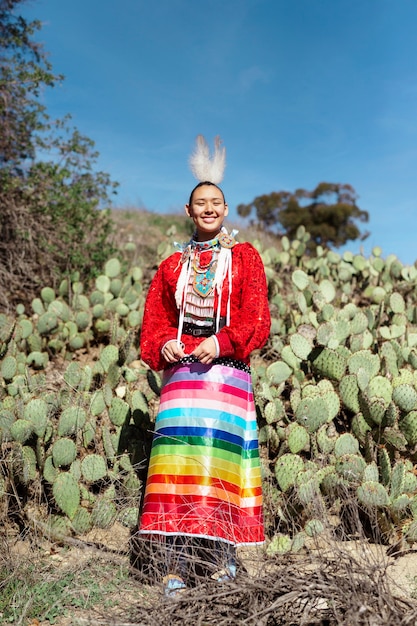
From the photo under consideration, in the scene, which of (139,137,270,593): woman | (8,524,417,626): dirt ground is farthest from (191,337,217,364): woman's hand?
(8,524,417,626): dirt ground

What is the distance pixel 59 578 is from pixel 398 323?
3554mm

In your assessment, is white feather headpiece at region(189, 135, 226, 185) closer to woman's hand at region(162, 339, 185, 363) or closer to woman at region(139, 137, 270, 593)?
woman at region(139, 137, 270, 593)

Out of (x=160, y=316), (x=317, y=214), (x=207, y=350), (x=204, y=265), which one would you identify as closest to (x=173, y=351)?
(x=207, y=350)

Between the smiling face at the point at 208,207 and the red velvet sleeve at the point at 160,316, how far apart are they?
0.23 m

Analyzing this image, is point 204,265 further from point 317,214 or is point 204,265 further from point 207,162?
point 317,214

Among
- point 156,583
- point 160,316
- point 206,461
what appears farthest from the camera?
point 160,316

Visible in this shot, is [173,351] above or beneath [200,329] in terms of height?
beneath

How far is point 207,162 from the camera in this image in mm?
2727

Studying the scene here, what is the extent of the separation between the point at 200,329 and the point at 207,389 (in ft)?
0.97

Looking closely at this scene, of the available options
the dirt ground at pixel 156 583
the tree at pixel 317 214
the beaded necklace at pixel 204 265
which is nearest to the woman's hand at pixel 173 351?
the beaded necklace at pixel 204 265

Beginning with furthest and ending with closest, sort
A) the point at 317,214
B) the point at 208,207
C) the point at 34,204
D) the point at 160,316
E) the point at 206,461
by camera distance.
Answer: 1. the point at 317,214
2. the point at 34,204
3. the point at 160,316
4. the point at 208,207
5. the point at 206,461

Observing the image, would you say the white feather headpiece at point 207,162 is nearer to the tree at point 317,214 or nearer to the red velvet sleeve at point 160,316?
the red velvet sleeve at point 160,316

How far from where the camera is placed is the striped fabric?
2340mm

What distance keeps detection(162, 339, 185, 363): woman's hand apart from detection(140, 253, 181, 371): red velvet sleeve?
0.20 feet
